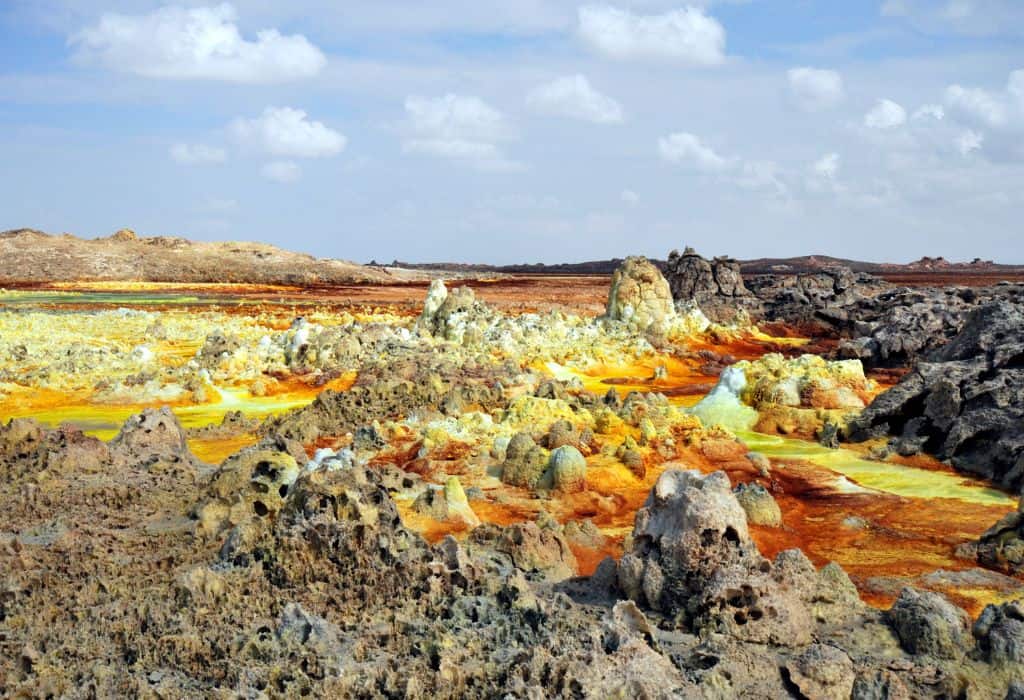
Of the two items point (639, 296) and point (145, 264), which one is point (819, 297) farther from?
point (145, 264)

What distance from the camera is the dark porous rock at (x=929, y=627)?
175 inches

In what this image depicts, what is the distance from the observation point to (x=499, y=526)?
6.45 m

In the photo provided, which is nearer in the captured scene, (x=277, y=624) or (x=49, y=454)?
(x=277, y=624)

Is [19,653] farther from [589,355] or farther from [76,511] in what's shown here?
[589,355]

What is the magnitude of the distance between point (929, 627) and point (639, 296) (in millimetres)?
20234

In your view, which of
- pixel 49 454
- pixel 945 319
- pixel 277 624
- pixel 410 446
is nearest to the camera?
pixel 277 624

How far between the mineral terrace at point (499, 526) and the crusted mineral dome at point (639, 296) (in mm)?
4782

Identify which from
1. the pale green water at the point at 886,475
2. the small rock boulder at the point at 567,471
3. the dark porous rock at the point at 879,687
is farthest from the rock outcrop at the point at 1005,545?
the dark porous rock at the point at 879,687

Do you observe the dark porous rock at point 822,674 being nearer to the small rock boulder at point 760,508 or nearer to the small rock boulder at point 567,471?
the small rock boulder at point 760,508

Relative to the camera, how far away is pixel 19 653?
14.5 ft

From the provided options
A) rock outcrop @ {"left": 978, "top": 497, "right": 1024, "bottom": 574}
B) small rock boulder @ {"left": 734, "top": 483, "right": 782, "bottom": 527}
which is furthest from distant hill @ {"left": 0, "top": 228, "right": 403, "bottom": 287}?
rock outcrop @ {"left": 978, "top": 497, "right": 1024, "bottom": 574}

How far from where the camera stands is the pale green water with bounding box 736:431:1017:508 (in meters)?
9.95

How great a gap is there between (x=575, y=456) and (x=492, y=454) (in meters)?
1.35

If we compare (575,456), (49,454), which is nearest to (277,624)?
(49,454)
